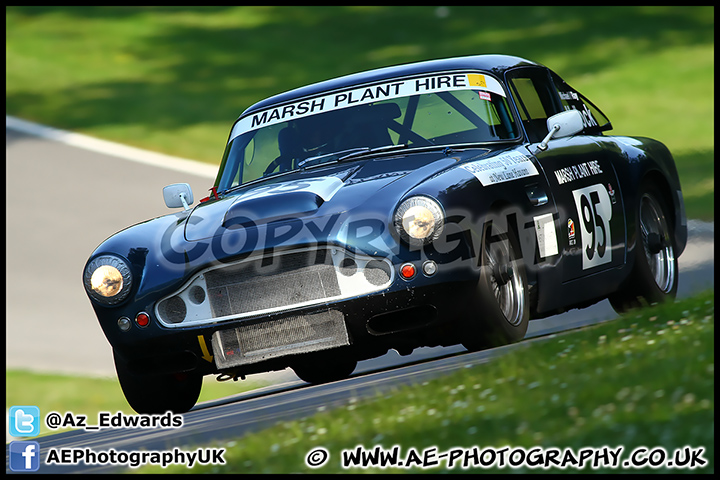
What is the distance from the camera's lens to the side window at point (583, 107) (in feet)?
25.4

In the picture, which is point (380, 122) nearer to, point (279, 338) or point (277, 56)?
point (279, 338)

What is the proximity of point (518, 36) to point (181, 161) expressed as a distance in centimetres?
946

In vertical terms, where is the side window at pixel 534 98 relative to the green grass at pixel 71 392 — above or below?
above

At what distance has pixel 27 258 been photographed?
1414 cm

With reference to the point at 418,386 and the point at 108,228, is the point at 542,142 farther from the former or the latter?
the point at 108,228

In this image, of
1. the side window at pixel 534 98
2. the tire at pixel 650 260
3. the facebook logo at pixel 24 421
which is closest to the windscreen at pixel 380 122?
the side window at pixel 534 98

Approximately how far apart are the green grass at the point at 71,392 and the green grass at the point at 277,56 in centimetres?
832

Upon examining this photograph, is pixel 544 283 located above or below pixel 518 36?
below

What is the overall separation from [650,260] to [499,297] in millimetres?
2048

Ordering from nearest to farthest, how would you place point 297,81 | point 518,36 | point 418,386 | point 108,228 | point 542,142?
point 418,386, point 542,142, point 108,228, point 297,81, point 518,36

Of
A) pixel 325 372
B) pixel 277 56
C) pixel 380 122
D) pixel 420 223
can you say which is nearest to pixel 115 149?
pixel 277 56

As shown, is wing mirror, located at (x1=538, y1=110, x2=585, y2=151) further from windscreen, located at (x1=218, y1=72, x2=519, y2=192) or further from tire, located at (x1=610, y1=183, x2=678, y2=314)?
tire, located at (x1=610, y1=183, x2=678, y2=314)

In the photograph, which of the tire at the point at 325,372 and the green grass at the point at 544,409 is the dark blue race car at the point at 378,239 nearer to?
the green grass at the point at 544,409

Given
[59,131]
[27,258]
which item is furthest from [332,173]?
[59,131]
